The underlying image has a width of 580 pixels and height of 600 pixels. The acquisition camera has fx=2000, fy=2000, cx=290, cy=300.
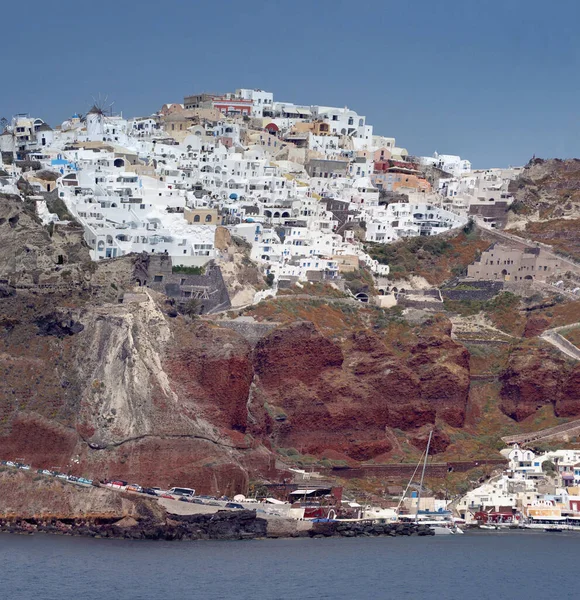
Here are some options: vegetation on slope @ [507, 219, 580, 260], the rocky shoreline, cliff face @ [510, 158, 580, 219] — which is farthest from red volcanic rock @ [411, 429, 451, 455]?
cliff face @ [510, 158, 580, 219]

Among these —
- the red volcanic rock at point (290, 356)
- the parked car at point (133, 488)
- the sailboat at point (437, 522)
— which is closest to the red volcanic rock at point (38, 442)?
the parked car at point (133, 488)

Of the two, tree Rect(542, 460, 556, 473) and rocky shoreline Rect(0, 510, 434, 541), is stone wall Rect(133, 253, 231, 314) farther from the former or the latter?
tree Rect(542, 460, 556, 473)

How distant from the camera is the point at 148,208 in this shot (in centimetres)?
12194

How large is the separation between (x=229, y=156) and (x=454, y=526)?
41561mm

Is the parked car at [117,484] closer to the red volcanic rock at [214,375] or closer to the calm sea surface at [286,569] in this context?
the calm sea surface at [286,569]

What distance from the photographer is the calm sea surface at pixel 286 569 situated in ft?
281

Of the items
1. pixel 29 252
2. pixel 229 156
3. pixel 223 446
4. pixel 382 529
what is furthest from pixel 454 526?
pixel 229 156

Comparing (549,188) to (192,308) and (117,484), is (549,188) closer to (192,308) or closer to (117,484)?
(192,308)

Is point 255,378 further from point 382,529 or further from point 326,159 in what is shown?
point 326,159

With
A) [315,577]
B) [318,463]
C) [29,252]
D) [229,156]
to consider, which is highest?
[229,156]

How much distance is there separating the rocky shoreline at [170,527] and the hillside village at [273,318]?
2.88 m

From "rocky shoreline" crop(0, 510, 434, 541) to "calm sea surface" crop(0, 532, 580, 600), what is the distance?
2.56 feet

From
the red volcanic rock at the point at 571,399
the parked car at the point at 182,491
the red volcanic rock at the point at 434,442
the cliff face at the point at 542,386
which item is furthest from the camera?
the cliff face at the point at 542,386

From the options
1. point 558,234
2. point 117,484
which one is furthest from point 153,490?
point 558,234
